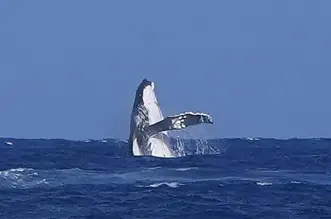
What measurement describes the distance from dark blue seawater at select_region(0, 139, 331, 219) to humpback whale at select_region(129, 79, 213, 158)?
673mm

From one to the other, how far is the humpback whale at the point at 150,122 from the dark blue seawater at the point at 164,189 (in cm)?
67

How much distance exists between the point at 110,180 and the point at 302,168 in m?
8.52

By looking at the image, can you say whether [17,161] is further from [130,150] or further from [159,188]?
[159,188]

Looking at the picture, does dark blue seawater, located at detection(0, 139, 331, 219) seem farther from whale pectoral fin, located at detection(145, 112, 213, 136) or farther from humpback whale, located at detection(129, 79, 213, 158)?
whale pectoral fin, located at detection(145, 112, 213, 136)

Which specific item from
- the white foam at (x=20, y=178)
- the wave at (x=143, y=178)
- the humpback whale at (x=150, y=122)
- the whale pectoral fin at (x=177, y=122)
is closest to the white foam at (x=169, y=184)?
the wave at (x=143, y=178)

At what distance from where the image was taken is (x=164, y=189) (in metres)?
26.8

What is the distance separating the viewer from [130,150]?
3725 centimetres

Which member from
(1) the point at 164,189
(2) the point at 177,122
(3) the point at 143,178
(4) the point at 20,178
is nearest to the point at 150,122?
(2) the point at 177,122

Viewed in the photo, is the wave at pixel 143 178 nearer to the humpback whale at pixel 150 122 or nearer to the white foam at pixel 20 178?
the white foam at pixel 20 178

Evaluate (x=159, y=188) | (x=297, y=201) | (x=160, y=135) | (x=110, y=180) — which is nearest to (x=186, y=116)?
(x=160, y=135)

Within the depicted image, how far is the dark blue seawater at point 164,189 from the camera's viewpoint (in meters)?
23.2

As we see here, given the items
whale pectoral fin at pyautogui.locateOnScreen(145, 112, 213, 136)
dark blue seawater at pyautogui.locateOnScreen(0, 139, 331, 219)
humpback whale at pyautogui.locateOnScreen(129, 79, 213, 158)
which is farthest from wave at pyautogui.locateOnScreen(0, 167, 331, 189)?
humpback whale at pyautogui.locateOnScreen(129, 79, 213, 158)

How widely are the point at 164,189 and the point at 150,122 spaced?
31.5 feet

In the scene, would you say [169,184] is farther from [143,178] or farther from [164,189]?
[143,178]
